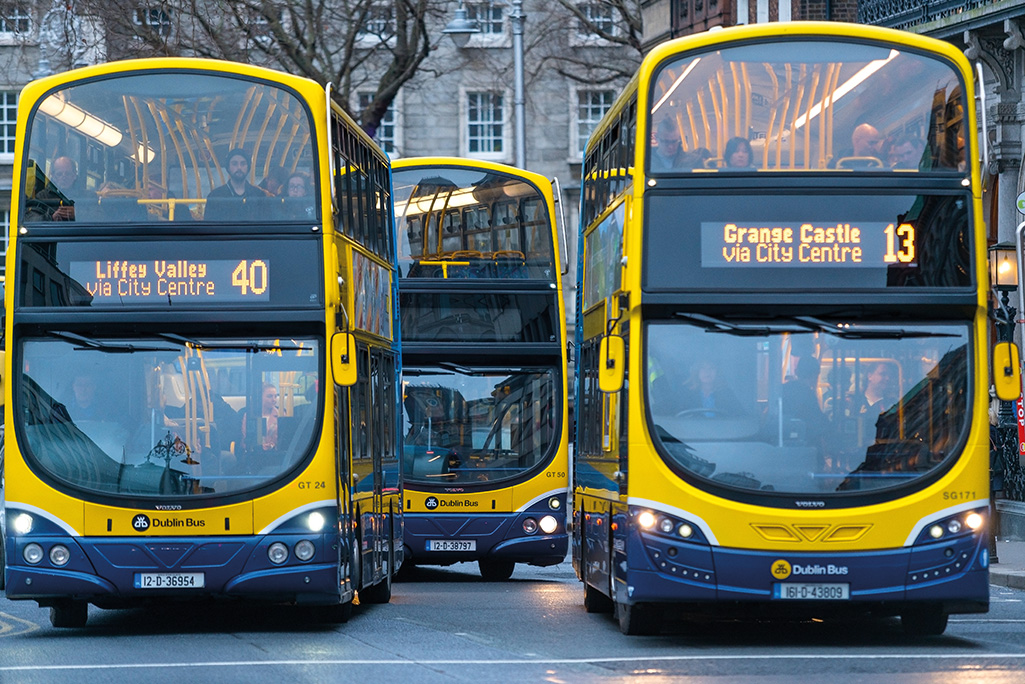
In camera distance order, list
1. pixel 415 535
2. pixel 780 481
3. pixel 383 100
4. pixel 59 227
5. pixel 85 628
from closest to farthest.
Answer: pixel 780 481 < pixel 59 227 < pixel 85 628 < pixel 415 535 < pixel 383 100

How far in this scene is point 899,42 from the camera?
12852mm

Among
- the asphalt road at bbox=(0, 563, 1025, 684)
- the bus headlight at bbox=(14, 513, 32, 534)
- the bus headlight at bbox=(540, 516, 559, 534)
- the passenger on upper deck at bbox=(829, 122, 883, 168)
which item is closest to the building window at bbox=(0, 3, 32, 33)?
the bus headlight at bbox=(540, 516, 559, 534)

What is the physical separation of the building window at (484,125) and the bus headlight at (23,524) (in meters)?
40.1

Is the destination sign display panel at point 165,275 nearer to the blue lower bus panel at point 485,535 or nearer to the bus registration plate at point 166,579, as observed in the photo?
the bus registration plate at point 166,579

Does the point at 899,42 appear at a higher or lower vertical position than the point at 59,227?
higher

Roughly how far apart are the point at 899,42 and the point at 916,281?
5.39ft

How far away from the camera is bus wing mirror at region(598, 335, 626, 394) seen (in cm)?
1277

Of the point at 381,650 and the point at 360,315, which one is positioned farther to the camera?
the point at 360,315

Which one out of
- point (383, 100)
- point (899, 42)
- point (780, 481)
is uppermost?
point (383, 100)

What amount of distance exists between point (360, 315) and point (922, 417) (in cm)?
496

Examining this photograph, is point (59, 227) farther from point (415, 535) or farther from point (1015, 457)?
point (1015, 457)

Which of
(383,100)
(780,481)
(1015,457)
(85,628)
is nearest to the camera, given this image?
(780,481)

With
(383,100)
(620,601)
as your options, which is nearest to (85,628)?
(620,601)

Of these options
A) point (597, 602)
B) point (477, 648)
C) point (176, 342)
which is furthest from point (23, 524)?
point (597, 602)
